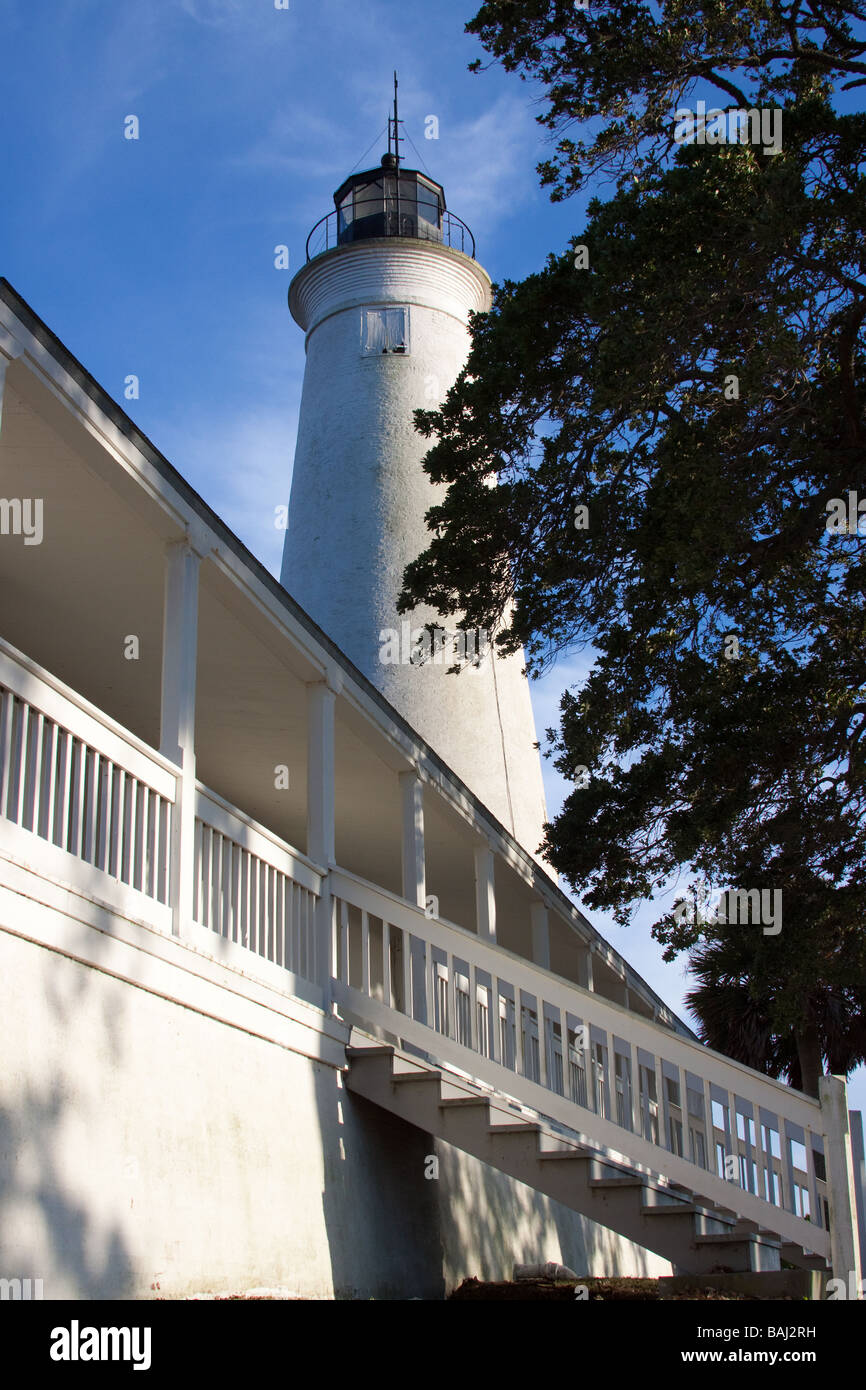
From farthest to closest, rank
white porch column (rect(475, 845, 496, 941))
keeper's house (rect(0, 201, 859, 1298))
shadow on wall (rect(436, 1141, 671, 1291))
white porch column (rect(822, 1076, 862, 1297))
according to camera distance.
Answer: white porch column (rect(475, 845, 496, 941)) → shadow on wall (rect(436, 1141, 671, 1291)) → white porch column (rect(822, 1076, 862, 1297)) → keeper's house (rect(0, 201, 859, 1298))

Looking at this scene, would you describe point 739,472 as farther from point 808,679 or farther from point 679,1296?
point 679,1296

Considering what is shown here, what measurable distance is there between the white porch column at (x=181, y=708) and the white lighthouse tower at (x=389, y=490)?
34.6 feet

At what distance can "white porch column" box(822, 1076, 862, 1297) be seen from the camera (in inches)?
361

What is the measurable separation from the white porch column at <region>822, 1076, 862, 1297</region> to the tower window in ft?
54.0

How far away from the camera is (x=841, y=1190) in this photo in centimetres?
916

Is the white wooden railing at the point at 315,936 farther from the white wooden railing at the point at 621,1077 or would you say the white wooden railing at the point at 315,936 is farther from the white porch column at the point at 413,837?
the white porch column at the point at 413,837

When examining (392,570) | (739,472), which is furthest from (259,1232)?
(392,570)

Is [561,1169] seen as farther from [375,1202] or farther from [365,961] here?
[365,961]

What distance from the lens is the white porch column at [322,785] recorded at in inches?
434

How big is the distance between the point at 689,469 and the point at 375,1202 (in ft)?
18.4

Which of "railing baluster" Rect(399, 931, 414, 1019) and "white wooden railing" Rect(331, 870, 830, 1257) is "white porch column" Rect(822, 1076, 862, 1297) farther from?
"railing baluster" Rect(399, 931, 414, 1019)

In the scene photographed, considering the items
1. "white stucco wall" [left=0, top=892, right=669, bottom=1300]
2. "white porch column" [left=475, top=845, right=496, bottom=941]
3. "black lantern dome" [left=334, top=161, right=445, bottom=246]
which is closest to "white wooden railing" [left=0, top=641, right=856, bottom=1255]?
"white stucco wall" [left=0, top=892, right=669, bottom=1300]

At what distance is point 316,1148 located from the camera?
967 centimetres

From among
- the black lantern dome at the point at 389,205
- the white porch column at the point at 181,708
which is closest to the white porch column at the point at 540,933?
the white porch column at the point at 181,708
